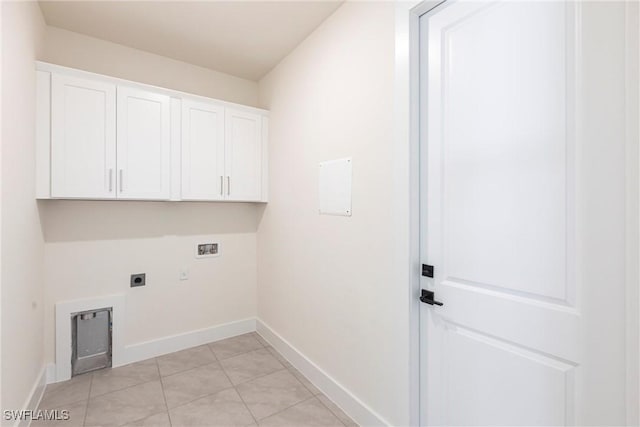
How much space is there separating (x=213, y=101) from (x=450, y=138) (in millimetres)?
2186

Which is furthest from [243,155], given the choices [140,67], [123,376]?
[123,376]

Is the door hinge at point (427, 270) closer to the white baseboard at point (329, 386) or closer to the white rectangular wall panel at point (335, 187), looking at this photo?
the white rectangular wall panel at point (335, 187)

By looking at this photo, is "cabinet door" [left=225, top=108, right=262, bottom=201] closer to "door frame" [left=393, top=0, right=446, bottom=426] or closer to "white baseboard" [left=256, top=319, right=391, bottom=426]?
"white baseboard" [left=256, top=319, right=391, bottom=426]

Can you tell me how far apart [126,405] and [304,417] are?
47.9 inches

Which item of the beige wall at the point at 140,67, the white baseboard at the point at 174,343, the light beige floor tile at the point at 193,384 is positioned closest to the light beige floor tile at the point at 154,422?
the light beige floor tile at the point at 193,384

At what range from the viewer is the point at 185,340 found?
2822mm

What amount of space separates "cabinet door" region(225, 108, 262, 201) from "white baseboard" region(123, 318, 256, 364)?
1351 millimetres

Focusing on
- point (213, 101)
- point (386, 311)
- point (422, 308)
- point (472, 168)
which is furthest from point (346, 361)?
point (213, 101)

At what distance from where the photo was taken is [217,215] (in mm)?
3021

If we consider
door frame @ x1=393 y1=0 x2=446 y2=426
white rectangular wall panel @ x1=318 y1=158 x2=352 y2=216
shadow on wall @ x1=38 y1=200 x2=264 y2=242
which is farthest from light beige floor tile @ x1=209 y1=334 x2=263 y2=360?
door frame @ x1=393 y1=0 x2=446 y2=426

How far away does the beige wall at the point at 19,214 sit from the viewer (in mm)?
1482

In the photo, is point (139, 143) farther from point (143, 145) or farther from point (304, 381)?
point (304, 381)

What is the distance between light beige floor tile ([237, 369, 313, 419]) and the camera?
1.99 meters

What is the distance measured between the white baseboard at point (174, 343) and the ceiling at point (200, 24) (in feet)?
8.56
